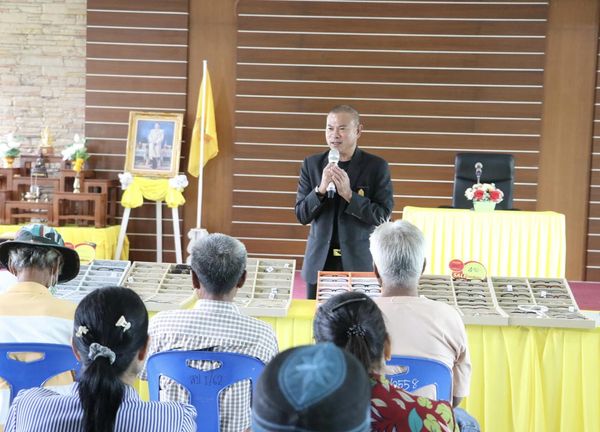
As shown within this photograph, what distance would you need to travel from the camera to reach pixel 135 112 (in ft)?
24.6

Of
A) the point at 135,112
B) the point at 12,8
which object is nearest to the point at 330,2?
the point at 135,112

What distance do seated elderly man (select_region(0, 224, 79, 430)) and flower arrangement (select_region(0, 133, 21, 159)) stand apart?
17.0 feet

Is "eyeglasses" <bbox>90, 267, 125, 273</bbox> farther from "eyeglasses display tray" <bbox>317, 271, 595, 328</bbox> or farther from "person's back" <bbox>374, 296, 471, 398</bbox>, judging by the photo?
"person's back" <bbox>374, 296, 471, 398</bbox>

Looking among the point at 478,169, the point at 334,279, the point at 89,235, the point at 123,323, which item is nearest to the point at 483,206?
the point at 478,169

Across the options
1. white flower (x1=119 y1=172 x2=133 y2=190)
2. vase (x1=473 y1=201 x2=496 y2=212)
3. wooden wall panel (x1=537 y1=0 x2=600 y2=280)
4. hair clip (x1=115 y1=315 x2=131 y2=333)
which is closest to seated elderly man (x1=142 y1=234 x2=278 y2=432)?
hair clip (x1=115 y1=315 x2=131 y2=333)

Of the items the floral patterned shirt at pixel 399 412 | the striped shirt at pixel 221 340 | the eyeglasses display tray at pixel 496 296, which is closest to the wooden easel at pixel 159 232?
the eyeglasses display tray at pixel 496 296

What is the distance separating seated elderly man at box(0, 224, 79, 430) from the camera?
2.13m

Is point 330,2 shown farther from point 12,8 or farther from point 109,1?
point 12,8

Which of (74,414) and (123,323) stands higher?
(123,323)

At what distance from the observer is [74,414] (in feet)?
4.81

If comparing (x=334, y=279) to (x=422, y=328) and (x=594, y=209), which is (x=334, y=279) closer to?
(x=422, y=328)

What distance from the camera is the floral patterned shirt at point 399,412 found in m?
1.42

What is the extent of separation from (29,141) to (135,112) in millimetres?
1340

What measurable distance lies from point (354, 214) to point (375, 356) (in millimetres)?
1923
